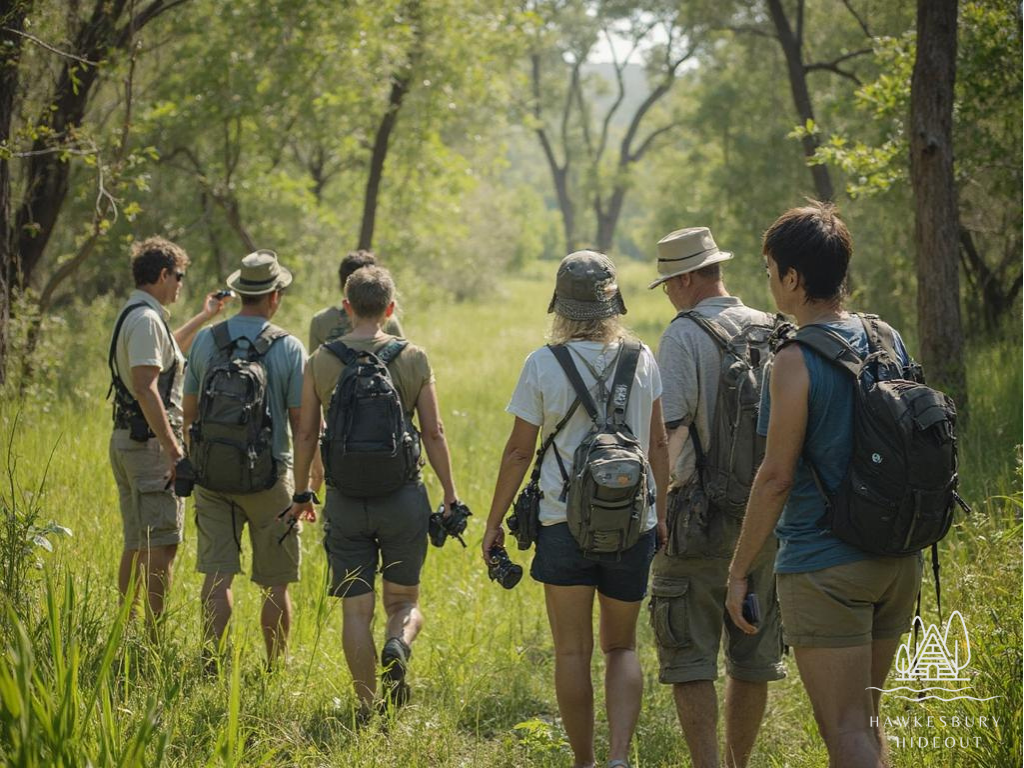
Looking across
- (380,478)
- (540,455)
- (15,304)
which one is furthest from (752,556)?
(15,304)

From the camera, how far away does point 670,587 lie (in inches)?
171

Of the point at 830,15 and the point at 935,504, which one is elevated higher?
the point at 830,15

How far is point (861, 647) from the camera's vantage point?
324 cm

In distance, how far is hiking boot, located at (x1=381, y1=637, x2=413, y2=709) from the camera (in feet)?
15.8

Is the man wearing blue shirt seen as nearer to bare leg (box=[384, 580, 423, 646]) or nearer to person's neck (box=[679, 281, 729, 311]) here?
bare leg (box=[384, 580, 423, 646])

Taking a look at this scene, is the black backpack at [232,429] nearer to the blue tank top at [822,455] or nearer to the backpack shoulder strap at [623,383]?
the backpack shoulder strap at [623,383]

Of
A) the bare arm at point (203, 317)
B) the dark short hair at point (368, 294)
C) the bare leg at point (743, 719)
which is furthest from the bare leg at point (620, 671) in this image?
the bare arm at point (203, 317)

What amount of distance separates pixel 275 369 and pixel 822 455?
297cm

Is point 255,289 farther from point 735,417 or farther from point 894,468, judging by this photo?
point 894,468


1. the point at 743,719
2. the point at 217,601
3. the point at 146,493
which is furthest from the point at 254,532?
the point at 743,719

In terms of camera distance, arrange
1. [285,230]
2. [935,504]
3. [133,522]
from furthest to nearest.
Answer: [285,230] < [133,522] < [935,504]

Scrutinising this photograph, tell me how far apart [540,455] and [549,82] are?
49.4 meters

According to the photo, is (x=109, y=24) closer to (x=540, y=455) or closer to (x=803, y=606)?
(x=540, y=455)

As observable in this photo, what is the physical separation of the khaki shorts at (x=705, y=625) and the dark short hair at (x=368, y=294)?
5.65 ft
